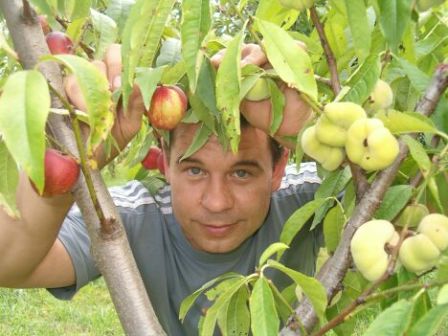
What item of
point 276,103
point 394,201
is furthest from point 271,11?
point 394,201

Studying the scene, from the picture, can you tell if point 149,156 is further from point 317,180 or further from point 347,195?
point 347,195

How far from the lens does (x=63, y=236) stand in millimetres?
1582

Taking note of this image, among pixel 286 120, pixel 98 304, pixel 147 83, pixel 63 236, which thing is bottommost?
pixel 98 304

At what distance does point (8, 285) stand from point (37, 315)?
2410 mm

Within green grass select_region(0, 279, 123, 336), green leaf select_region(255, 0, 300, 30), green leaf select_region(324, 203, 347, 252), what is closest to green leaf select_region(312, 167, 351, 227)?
green leaf select_region(324, 203, 347, 252)

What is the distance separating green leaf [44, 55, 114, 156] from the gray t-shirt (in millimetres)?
937

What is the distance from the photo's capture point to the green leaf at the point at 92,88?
0.69m

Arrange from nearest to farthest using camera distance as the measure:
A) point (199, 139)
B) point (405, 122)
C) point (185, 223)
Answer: point (405, 122) < point (199, 139) < point (185, 223)

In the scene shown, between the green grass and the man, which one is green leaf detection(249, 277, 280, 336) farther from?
the green grass

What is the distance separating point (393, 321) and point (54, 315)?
10.6ft

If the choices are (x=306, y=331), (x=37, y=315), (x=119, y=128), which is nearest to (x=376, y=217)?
(x=306, y=331)

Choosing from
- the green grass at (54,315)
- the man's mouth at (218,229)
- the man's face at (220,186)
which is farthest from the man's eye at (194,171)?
the green grass at (54,315)

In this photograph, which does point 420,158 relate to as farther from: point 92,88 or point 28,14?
point 28,14

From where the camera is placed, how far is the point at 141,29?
82 centimetres
